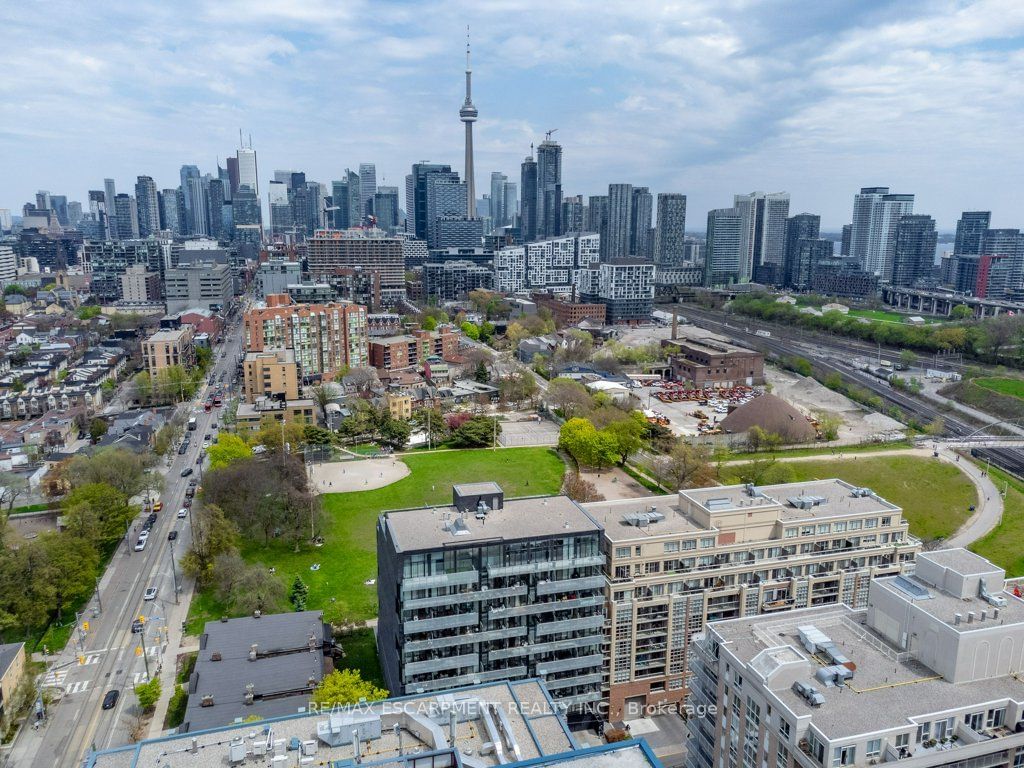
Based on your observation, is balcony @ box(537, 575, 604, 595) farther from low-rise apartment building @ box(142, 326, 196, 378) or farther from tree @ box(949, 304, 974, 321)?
tree @ box(949, 304, 974, 321)

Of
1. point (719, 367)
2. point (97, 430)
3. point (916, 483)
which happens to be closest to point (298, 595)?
point (97, 430)

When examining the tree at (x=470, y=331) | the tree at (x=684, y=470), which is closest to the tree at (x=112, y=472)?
the tree at (x=684, y=470)

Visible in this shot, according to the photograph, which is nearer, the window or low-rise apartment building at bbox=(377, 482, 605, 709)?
the window

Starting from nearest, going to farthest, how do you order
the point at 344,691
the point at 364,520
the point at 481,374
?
the point at 344,691, the point at 364,520, the point at 481,374

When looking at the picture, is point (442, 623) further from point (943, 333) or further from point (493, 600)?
point (943, 333)

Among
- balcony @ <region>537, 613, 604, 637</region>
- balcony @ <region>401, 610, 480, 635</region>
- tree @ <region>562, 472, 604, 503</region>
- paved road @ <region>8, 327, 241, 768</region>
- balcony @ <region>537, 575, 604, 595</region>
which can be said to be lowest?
paved road @ <region>8, 327, 241, 768</region>

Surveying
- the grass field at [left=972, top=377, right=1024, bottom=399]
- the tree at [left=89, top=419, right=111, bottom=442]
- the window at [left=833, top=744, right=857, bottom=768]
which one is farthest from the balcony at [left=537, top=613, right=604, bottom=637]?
A: the grass field at [left=972, top=377, right=1024, bottom=399]
